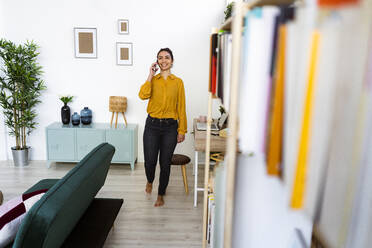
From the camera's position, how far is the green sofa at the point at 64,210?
1.35 meters

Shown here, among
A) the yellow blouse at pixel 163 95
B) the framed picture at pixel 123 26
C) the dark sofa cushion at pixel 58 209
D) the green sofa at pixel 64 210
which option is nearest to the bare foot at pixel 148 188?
the yellow blouse at pixel 163 95

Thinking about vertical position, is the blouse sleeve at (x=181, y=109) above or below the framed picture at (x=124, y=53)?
below

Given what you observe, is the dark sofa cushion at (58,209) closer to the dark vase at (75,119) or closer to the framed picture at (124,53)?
the dark vase at (75,119)

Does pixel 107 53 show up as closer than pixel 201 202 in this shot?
No

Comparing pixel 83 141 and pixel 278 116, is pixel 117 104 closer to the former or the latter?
→ pixel 83 141

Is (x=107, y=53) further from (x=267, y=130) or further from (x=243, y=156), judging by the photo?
(x=267, y=130)

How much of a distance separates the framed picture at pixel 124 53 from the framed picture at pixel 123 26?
17 centimetres

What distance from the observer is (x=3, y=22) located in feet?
14.3

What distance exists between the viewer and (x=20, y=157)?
14.3 feet

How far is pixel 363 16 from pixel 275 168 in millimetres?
387

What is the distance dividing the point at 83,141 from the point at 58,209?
118 inches

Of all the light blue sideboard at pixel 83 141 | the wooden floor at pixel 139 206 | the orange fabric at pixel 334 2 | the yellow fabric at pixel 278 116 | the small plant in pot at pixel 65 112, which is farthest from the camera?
the small plant in pot at pixel 65 112

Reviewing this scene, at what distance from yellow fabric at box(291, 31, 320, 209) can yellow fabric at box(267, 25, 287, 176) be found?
0.27ft

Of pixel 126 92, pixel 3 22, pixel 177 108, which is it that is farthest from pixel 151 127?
pixel 3 22
